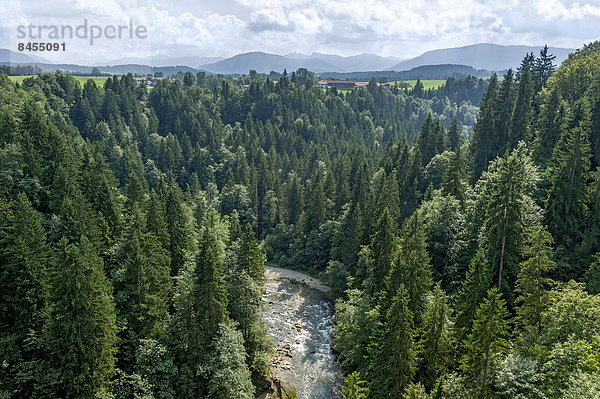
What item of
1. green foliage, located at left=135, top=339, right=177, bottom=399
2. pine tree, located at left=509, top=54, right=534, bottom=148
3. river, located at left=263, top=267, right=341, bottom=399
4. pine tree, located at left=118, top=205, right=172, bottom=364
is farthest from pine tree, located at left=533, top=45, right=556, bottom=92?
green foliage, located at left=135, top=339, right=177, bottom=399

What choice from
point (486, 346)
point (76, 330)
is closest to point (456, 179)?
point (486, 346)

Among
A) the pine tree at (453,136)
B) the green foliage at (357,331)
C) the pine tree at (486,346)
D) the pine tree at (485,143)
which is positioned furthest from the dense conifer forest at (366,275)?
the pine tree at (453,136)

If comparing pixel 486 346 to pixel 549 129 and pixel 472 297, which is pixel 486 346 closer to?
pixel 472 297

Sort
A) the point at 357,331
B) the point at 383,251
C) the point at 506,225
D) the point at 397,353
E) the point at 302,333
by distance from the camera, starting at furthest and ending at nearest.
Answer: the point at 302,333
the point at 383,251
the point at 357,331
the point at 506,225
the point at 397,353

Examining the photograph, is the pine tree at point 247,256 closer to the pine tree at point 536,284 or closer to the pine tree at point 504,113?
the pine tree at point 536,284

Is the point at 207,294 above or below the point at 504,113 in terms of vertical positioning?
below
